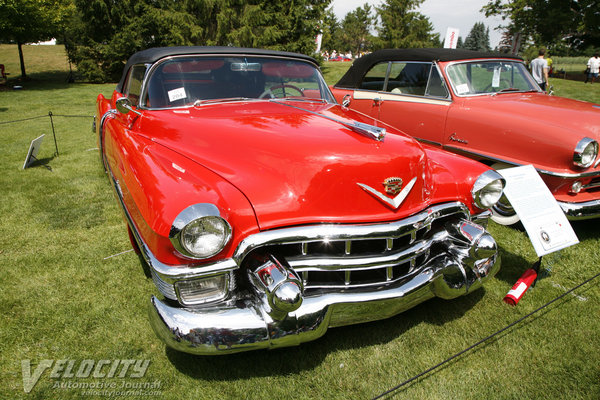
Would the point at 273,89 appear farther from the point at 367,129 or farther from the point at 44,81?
the point at 44,81

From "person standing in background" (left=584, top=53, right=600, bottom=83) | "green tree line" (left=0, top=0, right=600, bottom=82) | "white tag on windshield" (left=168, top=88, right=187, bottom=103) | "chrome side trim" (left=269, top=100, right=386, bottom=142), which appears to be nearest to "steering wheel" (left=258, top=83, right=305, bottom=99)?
"white tag on windshield" (left=168, top=88, right=187, bottom=103)

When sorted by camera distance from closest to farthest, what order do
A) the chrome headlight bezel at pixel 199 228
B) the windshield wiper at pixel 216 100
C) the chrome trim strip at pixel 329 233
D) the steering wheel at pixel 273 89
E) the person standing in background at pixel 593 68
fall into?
the chrome headlight bezel at pixel 199 228 → the chrome trim strip at pixel 329 233 → the windshield wiper at pixel 216 100 → the steering wheel at pixel 273 89 → the person standing in background at pixel 593 68

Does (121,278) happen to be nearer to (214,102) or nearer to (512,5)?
(214,102)

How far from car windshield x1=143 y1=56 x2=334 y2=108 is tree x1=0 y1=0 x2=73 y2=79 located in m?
17.9

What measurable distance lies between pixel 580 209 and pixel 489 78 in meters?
→ 2.19

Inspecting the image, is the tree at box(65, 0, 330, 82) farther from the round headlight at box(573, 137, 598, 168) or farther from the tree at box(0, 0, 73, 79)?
the round headlight at box(573, 137, 598, 168)

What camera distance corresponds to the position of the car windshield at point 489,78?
473cm

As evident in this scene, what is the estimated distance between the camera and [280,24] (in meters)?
20.9

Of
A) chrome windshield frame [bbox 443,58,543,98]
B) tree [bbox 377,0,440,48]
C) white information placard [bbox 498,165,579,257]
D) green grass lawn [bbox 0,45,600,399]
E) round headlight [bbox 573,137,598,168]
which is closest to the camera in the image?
green grass lawn [bbox 0,45,600,399]

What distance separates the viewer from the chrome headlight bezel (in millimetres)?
1697

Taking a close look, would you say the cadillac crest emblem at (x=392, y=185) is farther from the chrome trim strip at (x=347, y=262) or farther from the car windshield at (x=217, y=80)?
the car windshield at (x=217, y=80)

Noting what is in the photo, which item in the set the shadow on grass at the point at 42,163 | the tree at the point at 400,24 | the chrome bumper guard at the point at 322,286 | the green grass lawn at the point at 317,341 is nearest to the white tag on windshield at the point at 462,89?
the green grass lawn at the point at 317,341

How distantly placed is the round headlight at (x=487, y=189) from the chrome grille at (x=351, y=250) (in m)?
0.37

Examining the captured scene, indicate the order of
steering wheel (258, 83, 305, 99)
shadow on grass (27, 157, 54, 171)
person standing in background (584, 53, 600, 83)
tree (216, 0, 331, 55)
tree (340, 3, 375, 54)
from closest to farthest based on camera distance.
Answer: steering wheel (258, 83, 305, 99) < shadow on grass (27, 157, 54, 171) < person standing in background (584, 53, 600, 83) < tree (216, 0, 331, 55) < tree (340, 3, 375, 54)
